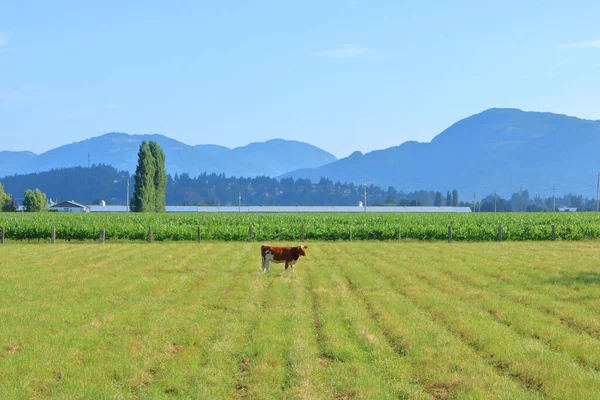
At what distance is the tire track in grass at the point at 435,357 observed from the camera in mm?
8891

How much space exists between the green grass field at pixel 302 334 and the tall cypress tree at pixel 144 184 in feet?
330

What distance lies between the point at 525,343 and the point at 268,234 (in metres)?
36.4

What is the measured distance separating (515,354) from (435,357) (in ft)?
4.80

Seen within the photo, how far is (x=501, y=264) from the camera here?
81.7 feet

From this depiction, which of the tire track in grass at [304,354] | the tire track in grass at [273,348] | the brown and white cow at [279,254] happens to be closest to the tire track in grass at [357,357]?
the tire track in grass at [304,354]

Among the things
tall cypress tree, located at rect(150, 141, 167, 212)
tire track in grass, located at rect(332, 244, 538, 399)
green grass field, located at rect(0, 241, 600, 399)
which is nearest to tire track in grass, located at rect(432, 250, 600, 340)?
green grass field, located at rect(0, 241, 600, 399)

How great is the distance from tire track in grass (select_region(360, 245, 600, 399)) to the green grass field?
1.2 inches

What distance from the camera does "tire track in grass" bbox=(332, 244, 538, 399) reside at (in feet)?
29.2

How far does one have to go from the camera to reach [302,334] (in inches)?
483

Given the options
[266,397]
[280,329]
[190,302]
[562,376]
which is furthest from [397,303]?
[266,397]

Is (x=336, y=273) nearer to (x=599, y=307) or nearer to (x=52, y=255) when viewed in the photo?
(x=599, y=307)

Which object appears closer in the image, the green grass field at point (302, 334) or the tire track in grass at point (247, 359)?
the tire track in grass at point (247, 359)

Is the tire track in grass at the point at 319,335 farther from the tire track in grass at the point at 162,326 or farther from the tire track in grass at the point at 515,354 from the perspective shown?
the tire track in grass at the point at 515,354

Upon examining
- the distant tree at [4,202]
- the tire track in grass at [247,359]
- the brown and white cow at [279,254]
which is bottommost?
the tire track in grass at [247,359]
